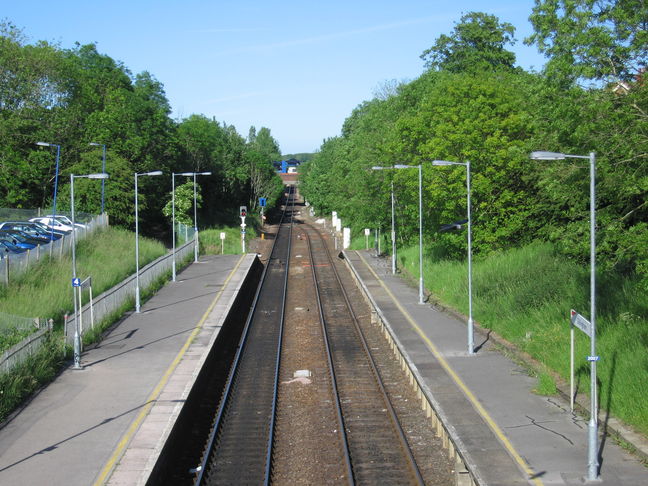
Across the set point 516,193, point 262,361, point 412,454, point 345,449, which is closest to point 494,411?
point 412,454

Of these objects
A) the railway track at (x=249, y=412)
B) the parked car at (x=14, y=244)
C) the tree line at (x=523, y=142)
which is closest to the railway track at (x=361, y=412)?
the railway track at (x=249, y=412)

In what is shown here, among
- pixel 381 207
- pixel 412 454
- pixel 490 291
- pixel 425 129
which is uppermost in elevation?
pixel 425 129

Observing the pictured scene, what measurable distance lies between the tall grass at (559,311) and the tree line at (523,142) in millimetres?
1131

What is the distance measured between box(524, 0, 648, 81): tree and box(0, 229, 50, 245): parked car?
26250 mm

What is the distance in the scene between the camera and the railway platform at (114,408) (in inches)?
513

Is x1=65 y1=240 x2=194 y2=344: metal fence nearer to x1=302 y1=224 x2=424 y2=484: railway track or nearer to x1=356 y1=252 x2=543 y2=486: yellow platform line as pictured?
x1=302 y1=224 x2=424 y2=484: railway track

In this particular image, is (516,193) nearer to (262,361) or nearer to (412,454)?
(262,361)

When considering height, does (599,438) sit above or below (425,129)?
below

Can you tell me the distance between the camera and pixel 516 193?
3269 cm

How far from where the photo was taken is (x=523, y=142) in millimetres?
30812

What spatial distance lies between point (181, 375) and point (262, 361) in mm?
5243

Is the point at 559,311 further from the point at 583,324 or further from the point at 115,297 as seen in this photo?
the point at 115,297

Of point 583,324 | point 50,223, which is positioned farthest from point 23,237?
point 583,324

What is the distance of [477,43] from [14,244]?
41.0 m
